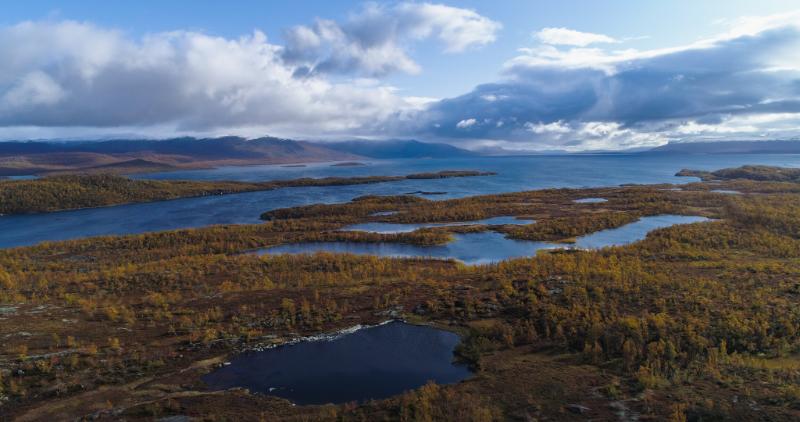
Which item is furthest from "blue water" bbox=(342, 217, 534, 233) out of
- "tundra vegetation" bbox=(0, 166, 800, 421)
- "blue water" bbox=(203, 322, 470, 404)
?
"blue water" bbox=(203, 322, 470, 404)

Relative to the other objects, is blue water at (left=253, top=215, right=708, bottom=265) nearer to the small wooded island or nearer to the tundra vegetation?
the tundra vegetation

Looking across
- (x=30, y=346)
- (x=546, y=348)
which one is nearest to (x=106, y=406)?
(x=30, y=346)

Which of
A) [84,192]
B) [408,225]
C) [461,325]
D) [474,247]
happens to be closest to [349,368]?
[461,325]

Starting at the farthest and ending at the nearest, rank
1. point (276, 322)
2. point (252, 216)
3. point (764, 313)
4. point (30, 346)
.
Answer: point (252, 216)
point (276, 322)
point (764, 313)
point (30, 346)

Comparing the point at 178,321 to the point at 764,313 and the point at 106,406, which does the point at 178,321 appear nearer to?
the point at 106,406

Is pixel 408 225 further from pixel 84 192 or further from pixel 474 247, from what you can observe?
pixel 84 192

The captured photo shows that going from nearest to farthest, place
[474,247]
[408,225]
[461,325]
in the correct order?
1. [461,325]
2. [474,247]
3. [408,225]
